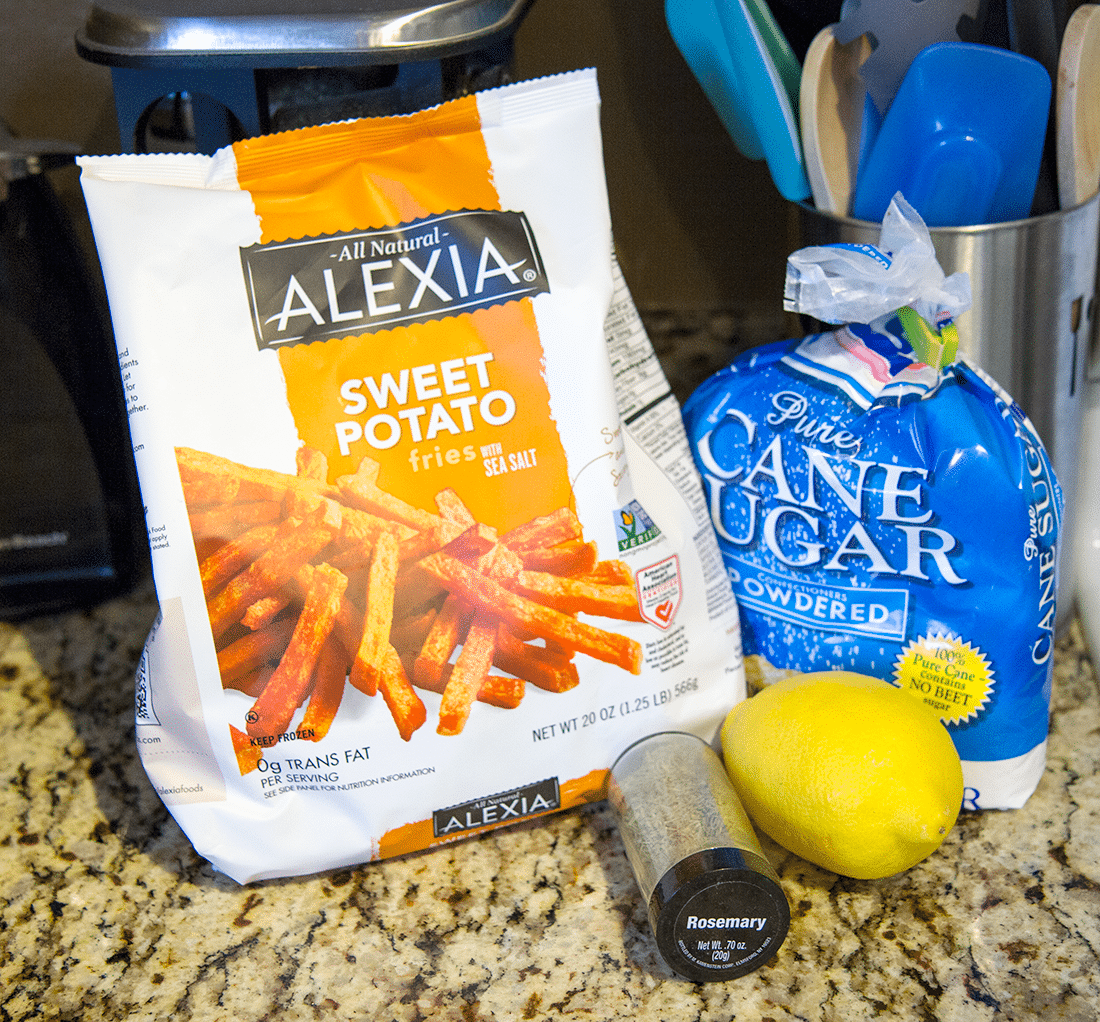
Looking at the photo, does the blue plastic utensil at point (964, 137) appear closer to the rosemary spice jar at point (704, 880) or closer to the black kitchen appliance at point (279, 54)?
the black kitchen appliance at point (279, 54)

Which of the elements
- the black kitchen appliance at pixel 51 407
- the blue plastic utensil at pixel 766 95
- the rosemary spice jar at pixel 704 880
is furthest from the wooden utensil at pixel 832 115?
the black kitchen appliance at pixel 51 407

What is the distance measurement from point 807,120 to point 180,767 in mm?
561

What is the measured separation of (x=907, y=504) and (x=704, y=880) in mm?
256

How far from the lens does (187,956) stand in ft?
2.02

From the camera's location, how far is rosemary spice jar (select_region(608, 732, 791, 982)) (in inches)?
21.2

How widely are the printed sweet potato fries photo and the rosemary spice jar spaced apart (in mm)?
123

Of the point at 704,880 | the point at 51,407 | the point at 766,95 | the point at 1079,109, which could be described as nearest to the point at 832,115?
the point at 766,95

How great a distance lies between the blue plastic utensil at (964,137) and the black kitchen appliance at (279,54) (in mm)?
254

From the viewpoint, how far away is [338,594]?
0.62 metres

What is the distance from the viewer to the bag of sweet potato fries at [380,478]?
62 centimetres

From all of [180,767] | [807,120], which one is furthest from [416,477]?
[807,120]

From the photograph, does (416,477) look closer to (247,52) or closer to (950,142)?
(247,52)

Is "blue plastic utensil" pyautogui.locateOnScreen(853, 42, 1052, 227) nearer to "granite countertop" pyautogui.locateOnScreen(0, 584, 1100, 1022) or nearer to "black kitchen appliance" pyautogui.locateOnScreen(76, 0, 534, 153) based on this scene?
"black kitchen appliance" pyautogui.locateOnScreen(76, 0, 534, 153)

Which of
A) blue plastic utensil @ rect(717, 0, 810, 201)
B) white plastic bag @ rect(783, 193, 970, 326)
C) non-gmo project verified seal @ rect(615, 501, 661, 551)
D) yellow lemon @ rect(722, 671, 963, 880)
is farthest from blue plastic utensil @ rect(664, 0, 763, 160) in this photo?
yellow lemon @ rect(722, 671, 963, 880)
